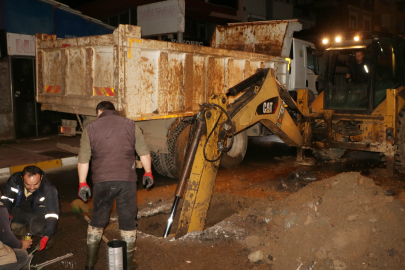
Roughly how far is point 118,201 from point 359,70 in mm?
6234

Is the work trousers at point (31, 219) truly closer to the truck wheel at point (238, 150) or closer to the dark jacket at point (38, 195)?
the dark jacket at point (38, 195)

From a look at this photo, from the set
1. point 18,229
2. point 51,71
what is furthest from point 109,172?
point 51,71

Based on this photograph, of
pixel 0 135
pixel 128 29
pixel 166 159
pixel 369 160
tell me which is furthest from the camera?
pixel 0 135

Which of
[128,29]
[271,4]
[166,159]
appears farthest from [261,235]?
[271,4]

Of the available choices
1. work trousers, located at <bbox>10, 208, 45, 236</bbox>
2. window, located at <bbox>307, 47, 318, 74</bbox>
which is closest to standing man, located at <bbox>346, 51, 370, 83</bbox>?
window, located at <bbox>307, 47, 318, 74</bbox>

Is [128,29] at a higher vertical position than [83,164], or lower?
higher

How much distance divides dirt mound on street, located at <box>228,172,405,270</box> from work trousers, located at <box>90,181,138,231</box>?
55.9 inches

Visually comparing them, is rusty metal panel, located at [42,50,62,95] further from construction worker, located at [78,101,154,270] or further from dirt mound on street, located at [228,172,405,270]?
dirt mound on street, located at [228,172,405,270]

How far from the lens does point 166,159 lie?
7.12 meters

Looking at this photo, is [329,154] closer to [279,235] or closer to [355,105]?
[355,105]

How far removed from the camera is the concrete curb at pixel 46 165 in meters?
7.57

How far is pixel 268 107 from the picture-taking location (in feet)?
18.7

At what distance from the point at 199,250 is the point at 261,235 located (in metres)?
0.80

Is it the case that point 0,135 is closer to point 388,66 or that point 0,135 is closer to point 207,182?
point 207,182
